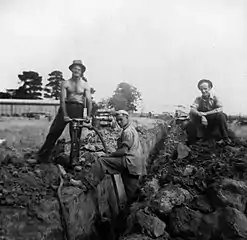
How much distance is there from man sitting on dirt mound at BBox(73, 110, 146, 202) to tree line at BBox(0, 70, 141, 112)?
0.66 metres

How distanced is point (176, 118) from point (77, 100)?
159 centimetres

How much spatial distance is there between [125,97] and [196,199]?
1.58m

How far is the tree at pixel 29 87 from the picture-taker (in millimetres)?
4277

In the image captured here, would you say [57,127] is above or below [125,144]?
above

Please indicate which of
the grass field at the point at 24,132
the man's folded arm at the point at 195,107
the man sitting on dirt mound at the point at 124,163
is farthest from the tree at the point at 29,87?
the man's folded arm at the point at 195,107

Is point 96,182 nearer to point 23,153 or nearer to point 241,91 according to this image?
point 23,153

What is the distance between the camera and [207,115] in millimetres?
4102

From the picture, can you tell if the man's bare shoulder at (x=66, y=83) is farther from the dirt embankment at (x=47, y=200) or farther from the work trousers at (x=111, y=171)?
the work trousers at (x=111, y=171)

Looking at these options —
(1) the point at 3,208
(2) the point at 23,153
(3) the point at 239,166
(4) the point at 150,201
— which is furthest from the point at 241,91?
(1) the point at 3,208

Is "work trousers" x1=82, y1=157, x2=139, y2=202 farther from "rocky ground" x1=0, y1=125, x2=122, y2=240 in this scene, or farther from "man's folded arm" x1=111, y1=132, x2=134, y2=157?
"rocky ground" x1=0, y1=125, x2=122, y2=240

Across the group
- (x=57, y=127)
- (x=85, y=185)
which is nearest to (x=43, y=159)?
(x=57, y=127)

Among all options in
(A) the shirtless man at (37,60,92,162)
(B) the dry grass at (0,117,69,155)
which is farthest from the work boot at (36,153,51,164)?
(B) the dry grass at (0,117,69,155)

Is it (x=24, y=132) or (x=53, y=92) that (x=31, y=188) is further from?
(x=53, y=92)

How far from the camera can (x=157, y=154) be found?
4613mm
